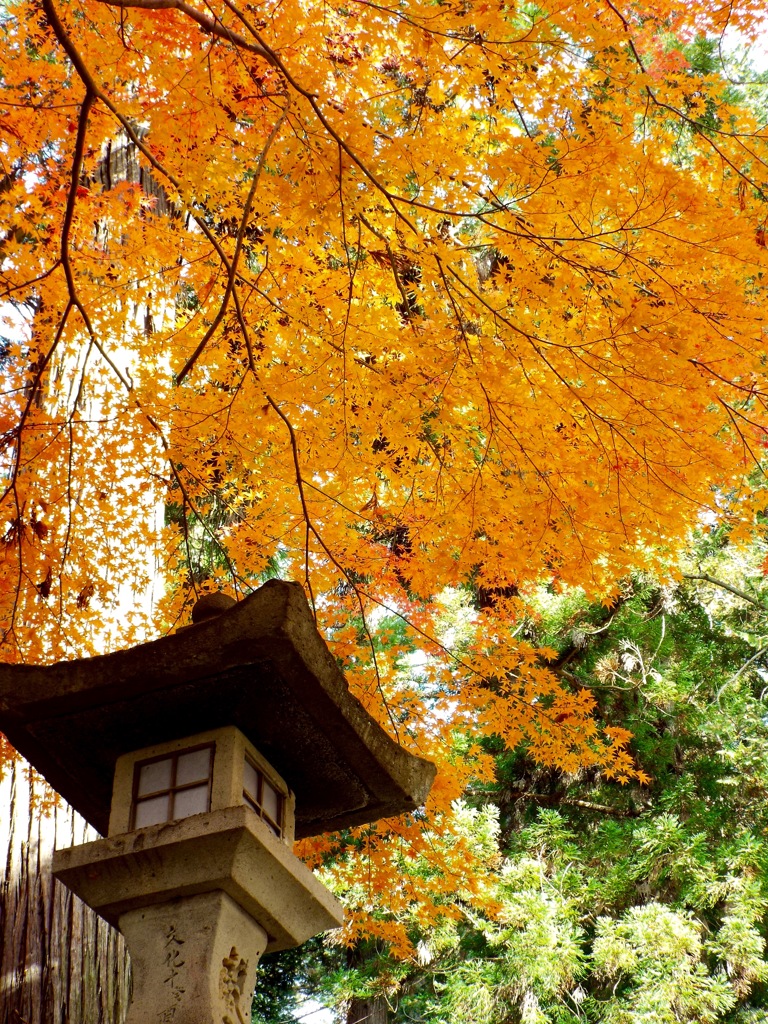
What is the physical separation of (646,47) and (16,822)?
21.0 ft

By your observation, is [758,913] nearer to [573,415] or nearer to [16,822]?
[573,415]

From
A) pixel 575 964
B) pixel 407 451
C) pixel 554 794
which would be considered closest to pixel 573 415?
pixel 407 451

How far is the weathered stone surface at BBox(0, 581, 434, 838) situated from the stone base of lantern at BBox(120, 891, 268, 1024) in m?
0.44

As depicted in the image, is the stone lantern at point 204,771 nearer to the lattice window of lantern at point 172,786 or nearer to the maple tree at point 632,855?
the lattice window of lantern at point 172,786

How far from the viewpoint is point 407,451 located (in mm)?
5270

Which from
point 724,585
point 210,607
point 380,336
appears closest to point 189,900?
point 210,607

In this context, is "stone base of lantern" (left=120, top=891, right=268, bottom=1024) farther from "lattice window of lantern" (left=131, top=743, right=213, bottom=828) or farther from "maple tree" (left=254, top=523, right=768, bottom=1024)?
"maple tree" (left=254, top=523, right=768, bottom=1024)

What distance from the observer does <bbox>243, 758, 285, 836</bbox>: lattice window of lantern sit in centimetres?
245

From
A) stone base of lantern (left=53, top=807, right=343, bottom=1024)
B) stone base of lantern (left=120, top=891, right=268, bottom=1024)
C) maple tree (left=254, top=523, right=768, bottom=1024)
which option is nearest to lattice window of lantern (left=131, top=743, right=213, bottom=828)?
stone base of lantern (left=53, top=807, right=343, bottom=1024)

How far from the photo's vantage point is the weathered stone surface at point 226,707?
2.29m

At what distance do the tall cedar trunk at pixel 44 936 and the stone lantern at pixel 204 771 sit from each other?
1.56 metres

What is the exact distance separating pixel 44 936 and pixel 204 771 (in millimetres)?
2057

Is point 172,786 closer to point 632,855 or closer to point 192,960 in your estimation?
point 192,960

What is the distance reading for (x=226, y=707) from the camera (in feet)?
7.99
